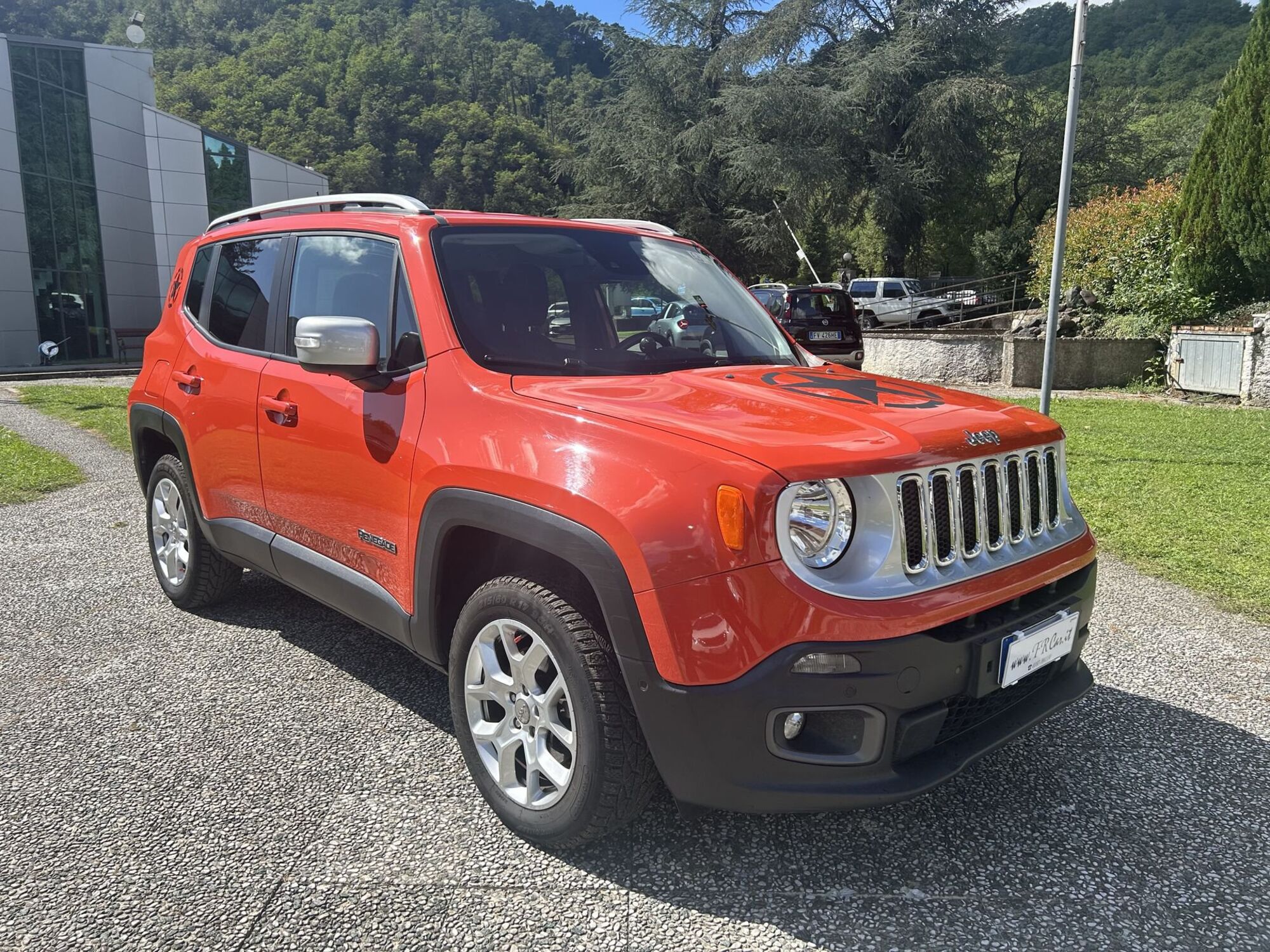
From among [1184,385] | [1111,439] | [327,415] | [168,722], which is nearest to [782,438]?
[327,415]

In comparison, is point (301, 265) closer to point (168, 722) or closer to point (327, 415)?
point (327, 415)

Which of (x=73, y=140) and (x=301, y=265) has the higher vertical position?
(x=73, y=140)

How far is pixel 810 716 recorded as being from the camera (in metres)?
2.32

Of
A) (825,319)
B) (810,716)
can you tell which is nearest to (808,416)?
(810,716)

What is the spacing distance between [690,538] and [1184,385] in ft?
47.3

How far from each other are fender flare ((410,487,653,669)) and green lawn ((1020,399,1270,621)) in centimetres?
391

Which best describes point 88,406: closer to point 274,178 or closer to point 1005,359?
point 1005,359

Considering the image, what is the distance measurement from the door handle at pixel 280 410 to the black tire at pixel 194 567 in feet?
3.10

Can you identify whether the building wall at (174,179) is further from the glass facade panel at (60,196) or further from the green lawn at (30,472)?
the green lawn at (30,472)

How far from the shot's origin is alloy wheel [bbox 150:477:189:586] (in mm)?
4590

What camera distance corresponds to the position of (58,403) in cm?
1550

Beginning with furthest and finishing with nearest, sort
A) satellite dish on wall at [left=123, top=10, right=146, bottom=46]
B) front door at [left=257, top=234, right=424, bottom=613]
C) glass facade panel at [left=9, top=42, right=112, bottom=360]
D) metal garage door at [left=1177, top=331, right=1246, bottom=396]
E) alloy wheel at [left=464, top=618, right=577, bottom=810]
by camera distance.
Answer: satellite dish on wall at [left=123, top=10, right=146, bottom=46] < glass facade panel at [left=9, top=42, right=112, bottom=360] < metal garage door at [left=1177, top=331, right=1246, bottom=396] < front door at [left=257, top=234, right=424, bottom=613] < alloy wheel at [left=464, top=618, right=577, bottom=810]

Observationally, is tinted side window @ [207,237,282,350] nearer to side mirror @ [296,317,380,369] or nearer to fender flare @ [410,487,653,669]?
side mirror @ [296,317,380,369]

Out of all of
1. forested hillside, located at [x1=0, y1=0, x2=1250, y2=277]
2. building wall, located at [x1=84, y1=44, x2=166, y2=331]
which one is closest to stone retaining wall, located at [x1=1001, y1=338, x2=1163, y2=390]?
forested hillside, located at [x1=0, y1=0, x2=1250, y2=277]
